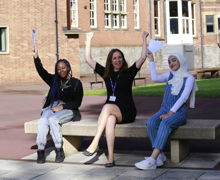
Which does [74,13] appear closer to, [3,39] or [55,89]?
[3,39]

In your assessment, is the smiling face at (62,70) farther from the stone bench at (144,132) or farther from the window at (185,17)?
the window at (185,17)

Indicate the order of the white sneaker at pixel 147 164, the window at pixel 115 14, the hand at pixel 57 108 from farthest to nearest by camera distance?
1. the window at pixel 115 14
2. the hand at pixel 57 108
3. the white sneaker at pixel 147 164

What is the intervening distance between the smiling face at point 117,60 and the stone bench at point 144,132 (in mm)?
872

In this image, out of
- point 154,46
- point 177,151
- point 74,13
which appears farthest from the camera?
point 74,13

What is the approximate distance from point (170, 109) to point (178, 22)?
42.3 meters

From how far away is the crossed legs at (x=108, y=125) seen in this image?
9359 millimetres

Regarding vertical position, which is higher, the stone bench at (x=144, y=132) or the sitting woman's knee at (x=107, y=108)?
the sitting woman's knee at (x=107, y=108)

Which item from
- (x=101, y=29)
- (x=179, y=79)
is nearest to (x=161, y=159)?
(x=179, y=79)

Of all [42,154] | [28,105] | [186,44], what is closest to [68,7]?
[186,44]

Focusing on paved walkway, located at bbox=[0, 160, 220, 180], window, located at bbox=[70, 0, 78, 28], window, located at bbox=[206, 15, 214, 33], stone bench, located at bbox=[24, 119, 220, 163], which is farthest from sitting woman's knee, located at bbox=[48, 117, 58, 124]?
window, located at bbox=[206, 15, 214, 33]

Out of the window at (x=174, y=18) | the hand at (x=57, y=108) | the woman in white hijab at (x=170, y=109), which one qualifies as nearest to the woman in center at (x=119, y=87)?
the woman in white hijab at (x=170, y=109)

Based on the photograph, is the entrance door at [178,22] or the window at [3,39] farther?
the entrance door at [178,22]

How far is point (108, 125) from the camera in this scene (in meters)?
9.49

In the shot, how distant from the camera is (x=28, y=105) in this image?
812 inches
